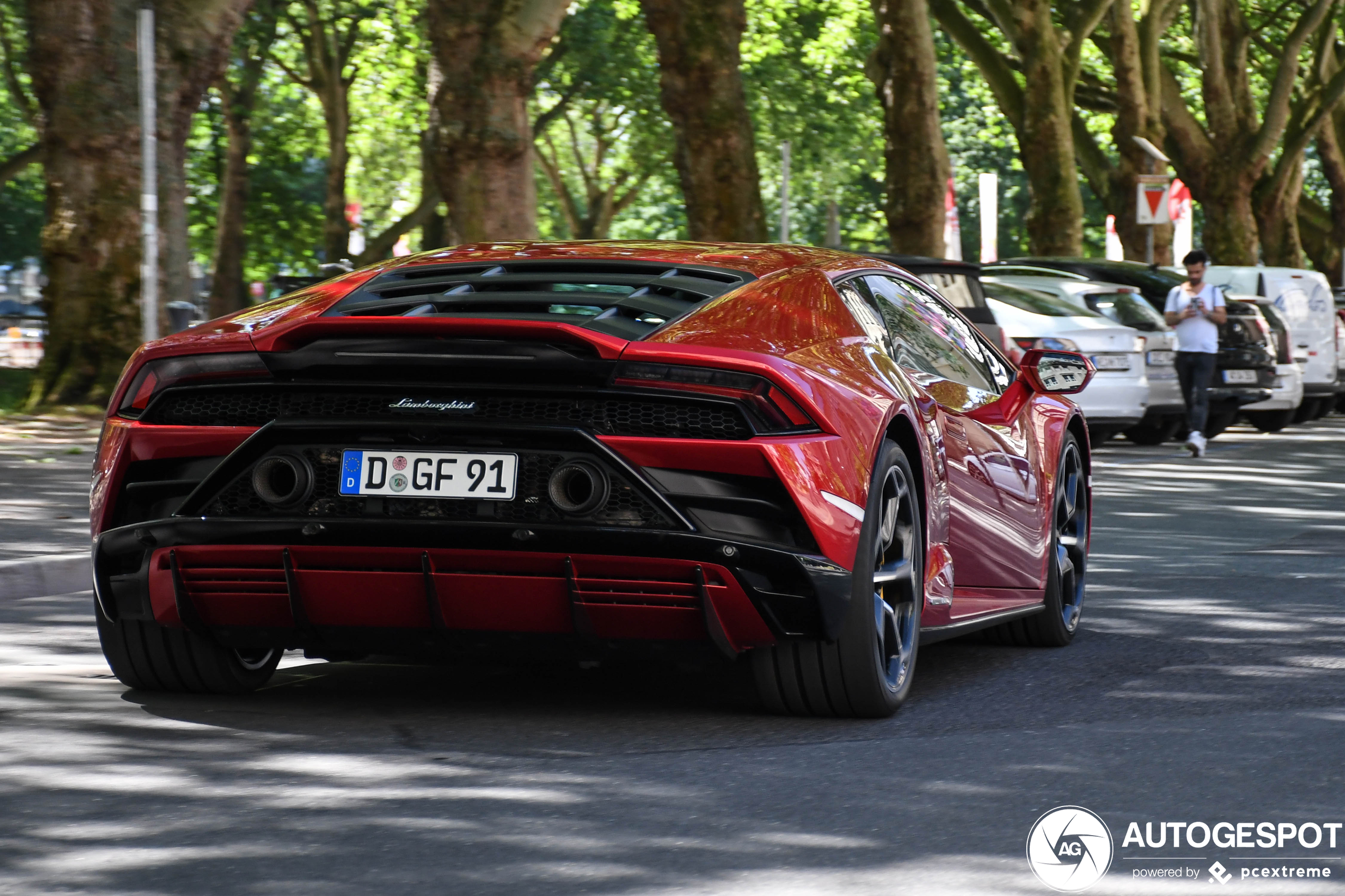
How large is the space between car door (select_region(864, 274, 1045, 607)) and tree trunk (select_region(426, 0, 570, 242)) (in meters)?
9.61

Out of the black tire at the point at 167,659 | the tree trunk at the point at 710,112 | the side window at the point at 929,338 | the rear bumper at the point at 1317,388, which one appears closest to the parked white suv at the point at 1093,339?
→ the tree trunk at the point at 710,112

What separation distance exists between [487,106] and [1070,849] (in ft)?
42.5

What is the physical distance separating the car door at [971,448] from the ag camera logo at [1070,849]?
185 cm

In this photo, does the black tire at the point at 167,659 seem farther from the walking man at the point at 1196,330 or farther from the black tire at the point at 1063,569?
the walking man at the point at 1196,330

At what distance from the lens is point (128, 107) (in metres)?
16.7

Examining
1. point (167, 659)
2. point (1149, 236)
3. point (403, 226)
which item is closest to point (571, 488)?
point (167, 659)

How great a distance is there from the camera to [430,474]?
520 centimetres

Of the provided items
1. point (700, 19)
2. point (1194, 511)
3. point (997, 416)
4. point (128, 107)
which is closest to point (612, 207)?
point (700, 19)

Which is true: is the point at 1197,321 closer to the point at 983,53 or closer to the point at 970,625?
the point at 983,53

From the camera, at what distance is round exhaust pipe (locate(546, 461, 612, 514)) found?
16.9ft

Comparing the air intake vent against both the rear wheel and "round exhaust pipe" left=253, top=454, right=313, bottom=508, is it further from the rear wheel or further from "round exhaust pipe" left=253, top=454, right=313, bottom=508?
the rear wheel

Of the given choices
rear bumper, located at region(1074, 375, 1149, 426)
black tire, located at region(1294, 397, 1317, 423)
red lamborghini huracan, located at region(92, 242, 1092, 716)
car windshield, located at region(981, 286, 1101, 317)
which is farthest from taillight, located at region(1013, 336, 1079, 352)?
red lamborghini huracan, located at region(92, 242, 1092, 716)

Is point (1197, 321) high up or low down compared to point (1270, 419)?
up

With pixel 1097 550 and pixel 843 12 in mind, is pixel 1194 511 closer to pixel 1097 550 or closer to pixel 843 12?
pixel 1097 550
